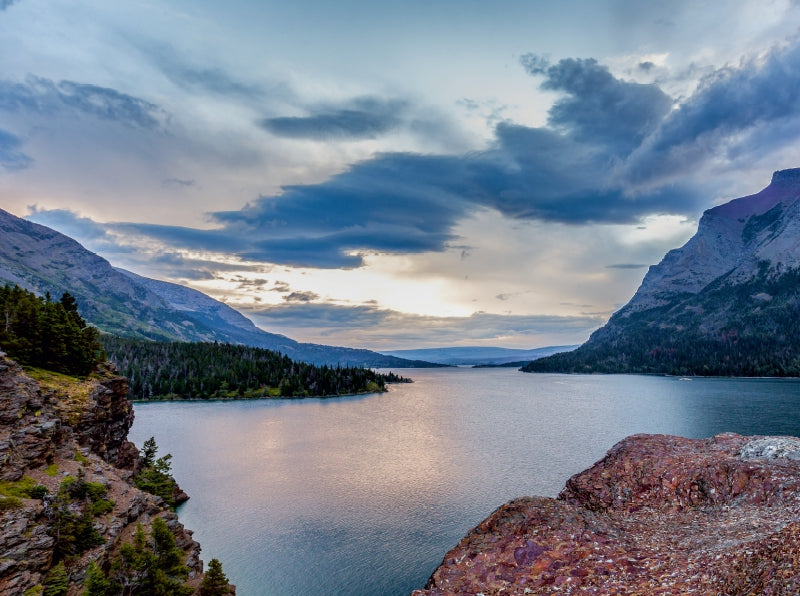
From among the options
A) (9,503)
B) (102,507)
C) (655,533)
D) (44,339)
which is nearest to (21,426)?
(9,503)

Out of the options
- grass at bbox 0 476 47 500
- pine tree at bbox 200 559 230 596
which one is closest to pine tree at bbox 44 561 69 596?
grass at bbox 0 476 47 500

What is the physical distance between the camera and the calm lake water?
46.6 meters

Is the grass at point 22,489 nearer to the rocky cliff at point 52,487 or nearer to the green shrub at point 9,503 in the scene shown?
the rocky cliff at point 52,487

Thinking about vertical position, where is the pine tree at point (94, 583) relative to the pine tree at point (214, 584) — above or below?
above

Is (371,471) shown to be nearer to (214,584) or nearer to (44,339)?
(214,584)

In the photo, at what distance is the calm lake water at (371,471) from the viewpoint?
1836 inches

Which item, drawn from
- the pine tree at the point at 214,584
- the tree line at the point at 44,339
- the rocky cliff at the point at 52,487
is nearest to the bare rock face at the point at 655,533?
the pine tree at the point at 214,584

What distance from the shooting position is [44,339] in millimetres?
48719

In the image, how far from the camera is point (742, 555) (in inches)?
761

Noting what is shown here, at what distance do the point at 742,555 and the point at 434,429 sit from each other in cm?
11803

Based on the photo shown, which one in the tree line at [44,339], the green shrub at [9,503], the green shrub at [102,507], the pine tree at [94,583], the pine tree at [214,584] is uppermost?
the tree line at [44,339]

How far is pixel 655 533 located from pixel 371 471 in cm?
6328

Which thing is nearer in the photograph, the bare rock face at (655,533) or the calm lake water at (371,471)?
the bare rock face at (655,533)

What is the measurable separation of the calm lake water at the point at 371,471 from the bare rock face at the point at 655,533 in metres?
19.7
